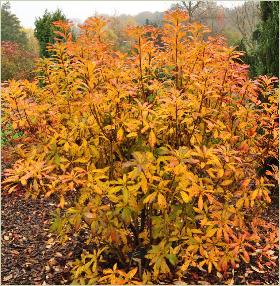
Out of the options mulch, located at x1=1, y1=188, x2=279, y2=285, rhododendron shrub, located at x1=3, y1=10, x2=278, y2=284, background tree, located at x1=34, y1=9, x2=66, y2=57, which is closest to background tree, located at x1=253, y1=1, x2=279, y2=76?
mulch, located at x1=1, y1=188, x2=279, y2=285

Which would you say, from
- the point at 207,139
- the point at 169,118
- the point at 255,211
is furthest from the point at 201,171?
the point at 255,211

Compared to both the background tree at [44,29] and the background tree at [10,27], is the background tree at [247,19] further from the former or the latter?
the background tree at [10,27]

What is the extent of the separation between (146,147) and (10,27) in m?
26.5

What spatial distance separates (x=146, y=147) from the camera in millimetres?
2814

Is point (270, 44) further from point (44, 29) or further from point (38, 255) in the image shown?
point (44, 29)

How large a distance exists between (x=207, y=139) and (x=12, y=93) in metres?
1.51

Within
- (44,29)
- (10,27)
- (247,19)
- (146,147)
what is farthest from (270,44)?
(10,27)

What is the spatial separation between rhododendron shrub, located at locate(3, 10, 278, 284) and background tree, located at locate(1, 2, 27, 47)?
23.9 metres

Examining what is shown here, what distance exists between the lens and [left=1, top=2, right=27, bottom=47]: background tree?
83.6 ft

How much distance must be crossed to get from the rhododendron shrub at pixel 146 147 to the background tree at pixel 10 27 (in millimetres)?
23872

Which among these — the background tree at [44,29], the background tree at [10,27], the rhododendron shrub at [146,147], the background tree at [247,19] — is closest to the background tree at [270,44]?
the rhododendron shrub at [146,147]

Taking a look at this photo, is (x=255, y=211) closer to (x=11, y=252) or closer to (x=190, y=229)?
(x=190, y=229)

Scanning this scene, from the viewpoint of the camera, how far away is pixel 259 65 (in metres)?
5.90

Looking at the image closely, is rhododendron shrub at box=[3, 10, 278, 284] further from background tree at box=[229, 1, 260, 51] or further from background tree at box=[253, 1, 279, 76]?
background tree at box=[229, 1, 260, 51]
